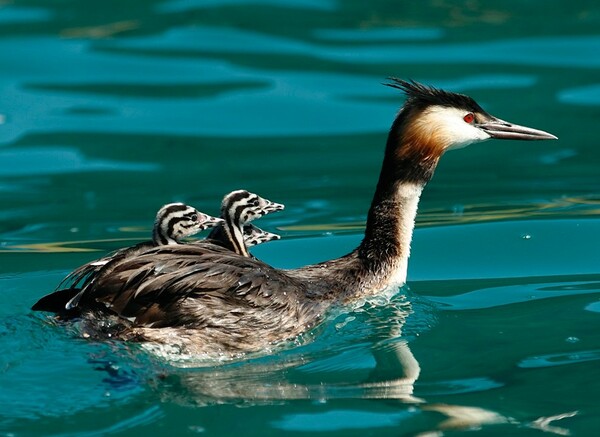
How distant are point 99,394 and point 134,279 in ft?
2.52

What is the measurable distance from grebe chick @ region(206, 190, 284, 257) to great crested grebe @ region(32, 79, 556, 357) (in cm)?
48

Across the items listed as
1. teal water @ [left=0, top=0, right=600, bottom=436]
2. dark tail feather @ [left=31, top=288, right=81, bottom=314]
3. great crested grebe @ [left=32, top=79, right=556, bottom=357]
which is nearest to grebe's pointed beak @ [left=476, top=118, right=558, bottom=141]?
great crested grebe @ [left=32, top=79, right=556, bottom=357]

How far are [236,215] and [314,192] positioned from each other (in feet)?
9.58

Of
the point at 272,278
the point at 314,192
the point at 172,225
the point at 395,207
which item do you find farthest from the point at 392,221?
the point at 314,192

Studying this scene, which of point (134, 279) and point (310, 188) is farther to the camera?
point (310, 188)

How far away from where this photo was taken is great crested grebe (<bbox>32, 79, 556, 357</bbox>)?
Answer: 23.4 ft

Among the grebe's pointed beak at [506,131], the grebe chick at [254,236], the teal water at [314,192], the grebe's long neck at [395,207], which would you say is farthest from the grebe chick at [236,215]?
the grebe's pointed beak at [506,131]

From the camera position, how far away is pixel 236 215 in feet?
26.7

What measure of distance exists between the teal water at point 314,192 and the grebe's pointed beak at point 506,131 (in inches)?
39.2

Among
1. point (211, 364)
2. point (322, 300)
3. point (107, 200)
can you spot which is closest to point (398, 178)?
point (322, 300)

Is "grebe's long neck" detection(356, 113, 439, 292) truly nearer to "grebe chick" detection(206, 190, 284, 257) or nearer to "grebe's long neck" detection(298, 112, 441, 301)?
"grebe's long neck" detection(298, 112, 441, 301)

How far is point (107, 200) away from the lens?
10.9 metres

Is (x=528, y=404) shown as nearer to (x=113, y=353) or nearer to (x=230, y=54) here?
(x=113, y=353)

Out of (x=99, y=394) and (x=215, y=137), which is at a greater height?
(x=215, y=137)
